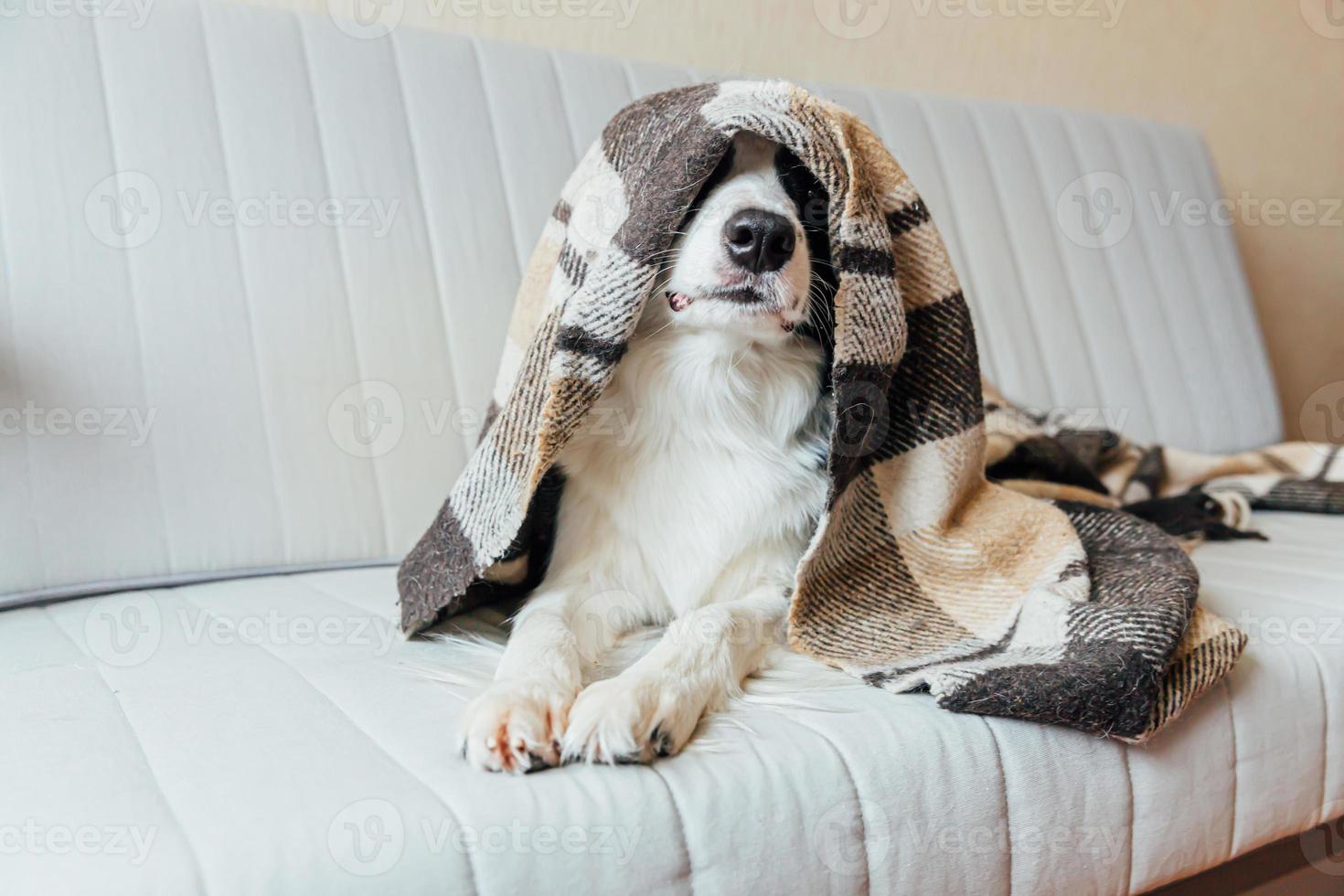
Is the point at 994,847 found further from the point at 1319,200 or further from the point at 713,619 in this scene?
the point at 1319,200

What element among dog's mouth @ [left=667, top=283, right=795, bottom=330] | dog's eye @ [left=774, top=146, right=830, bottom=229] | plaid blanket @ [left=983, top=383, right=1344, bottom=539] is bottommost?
plaid blanket @ [left=983, top=383, right=1344, bottom=539]

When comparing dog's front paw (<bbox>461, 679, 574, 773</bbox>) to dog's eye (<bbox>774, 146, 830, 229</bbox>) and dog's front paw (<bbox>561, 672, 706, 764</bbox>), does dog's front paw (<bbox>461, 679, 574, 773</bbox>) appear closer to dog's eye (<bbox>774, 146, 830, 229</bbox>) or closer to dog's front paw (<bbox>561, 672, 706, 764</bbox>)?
dog's front paw (<bbox>561, 672, 706, 764</bbox>)

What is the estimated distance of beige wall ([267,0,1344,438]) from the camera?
7.26 feet

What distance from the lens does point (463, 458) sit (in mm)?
1652

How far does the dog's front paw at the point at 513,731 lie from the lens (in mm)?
823

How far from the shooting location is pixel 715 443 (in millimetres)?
1234

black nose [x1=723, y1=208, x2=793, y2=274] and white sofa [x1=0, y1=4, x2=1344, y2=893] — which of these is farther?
black nose [x1=723, y1=208, x2=793, y2=274]

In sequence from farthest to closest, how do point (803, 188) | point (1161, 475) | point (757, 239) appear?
1. point (1161, 475)
2. point (803, 188)
3. point (757, 239)

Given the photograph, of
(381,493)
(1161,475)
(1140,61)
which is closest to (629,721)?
(381,493)

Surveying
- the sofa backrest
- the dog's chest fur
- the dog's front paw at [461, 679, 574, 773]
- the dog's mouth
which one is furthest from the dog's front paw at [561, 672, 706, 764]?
the sofa backrest

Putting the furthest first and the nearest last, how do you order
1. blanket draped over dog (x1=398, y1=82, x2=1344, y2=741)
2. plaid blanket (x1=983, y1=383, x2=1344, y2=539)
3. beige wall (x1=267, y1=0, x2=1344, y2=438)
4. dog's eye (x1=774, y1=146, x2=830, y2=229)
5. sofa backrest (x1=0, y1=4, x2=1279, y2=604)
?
beige wall (x1=267, y1=0, x2=1344, y2=438) → plaid blanket (x1=983, y1=383, x2=1344, y2=539) → sofa backrest (x1=0, y1=4, x2=1279, y2=604) → dog's eye (x1=774, y1=146, x2=830, y2=229) → blanket draped over dog (x1=398, y1=82, x2=1344, y2=741)

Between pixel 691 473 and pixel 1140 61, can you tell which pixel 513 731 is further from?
pixel 1140 61

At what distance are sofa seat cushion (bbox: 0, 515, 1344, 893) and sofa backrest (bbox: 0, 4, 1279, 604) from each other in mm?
217

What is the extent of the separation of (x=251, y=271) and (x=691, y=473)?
77 cm
